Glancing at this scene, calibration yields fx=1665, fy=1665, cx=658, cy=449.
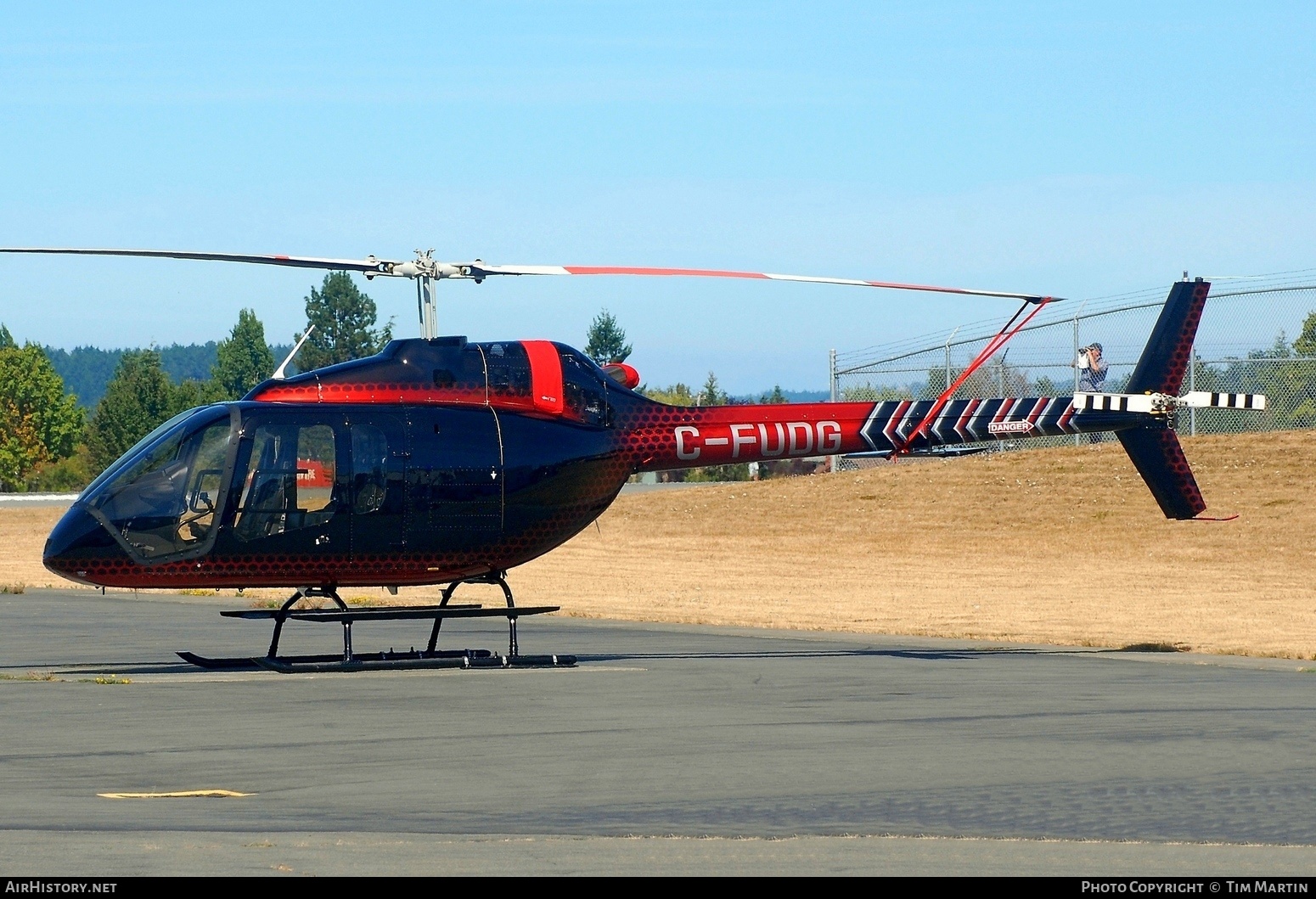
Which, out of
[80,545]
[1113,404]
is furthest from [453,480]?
[1113,404]

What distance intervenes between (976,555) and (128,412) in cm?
8251

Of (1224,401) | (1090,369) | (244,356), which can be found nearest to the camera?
(1224,401)

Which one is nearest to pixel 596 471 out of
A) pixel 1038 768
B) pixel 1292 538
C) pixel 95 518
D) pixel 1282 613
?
pixel 95 518

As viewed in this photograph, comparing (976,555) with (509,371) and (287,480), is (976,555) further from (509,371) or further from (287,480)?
(287,480)

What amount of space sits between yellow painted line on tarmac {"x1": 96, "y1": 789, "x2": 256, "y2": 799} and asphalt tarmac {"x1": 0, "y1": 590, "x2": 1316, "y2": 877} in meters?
0.12

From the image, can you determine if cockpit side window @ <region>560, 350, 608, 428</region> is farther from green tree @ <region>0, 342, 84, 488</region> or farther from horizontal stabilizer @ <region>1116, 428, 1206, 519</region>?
green tree @ <region>0, 342, 84, 488</region>

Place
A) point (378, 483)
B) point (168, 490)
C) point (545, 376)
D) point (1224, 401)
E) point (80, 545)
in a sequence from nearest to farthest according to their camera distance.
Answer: point (80, 545), point (168, 490), point (378, 483), point (545, 376), point (1224, 401)

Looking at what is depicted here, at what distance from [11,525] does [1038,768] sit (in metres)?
44.8

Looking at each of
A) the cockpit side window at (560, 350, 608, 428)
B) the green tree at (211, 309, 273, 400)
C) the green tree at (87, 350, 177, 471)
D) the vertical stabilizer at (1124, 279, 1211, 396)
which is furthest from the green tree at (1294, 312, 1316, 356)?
the green tree at (211, 309, 273, 400)

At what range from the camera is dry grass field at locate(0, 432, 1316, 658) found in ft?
81.8

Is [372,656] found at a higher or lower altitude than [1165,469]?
lower

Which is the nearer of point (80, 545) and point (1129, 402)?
point (80, 545)

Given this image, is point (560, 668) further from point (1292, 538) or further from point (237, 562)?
point (1292, 538)

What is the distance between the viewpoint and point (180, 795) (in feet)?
31.5
